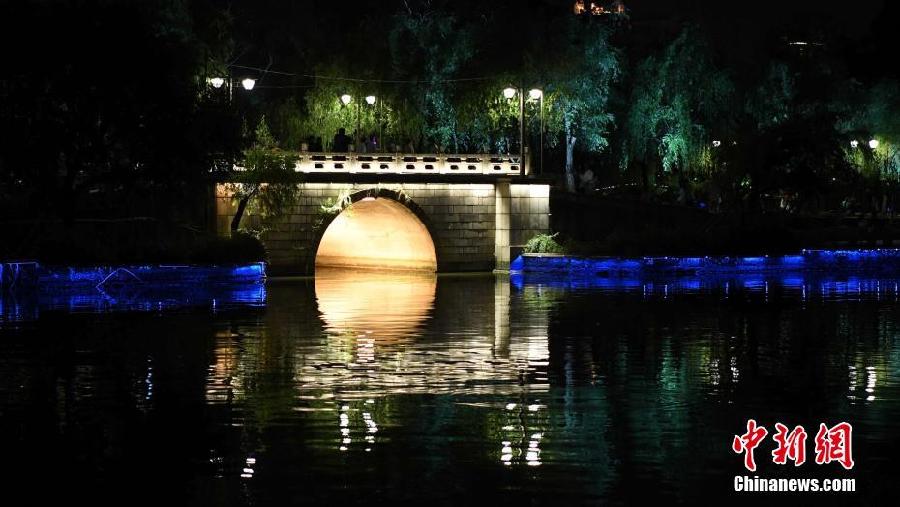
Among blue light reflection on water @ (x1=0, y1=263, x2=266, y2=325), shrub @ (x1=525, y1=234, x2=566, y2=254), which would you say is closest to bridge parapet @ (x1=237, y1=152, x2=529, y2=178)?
shrub @ (x1=525, y1=234, x2=566, y2=254)

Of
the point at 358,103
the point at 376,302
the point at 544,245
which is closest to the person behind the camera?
the point at 376,302

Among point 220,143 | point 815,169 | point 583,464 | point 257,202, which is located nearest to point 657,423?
point 583,464

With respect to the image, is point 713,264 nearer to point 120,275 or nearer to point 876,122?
point 120,275

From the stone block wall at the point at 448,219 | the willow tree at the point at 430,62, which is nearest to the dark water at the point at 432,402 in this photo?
the stone block wall at the point at 448,219

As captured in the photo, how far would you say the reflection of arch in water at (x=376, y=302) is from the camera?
26797 millimetres

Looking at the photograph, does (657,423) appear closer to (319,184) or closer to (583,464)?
(583,464)

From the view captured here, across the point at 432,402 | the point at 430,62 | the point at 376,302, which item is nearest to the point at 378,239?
the point at 430,62

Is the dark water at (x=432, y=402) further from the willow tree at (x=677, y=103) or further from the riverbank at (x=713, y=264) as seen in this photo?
the willow tree at (x=677, y=103)

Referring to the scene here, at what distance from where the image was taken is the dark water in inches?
505

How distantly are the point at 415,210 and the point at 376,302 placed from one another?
632 inches

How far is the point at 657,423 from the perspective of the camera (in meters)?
15.8

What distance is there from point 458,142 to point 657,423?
141 feet

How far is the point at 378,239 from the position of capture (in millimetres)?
55469

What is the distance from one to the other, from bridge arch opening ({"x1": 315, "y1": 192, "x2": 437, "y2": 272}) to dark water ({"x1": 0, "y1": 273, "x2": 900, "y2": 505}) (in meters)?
20.4
